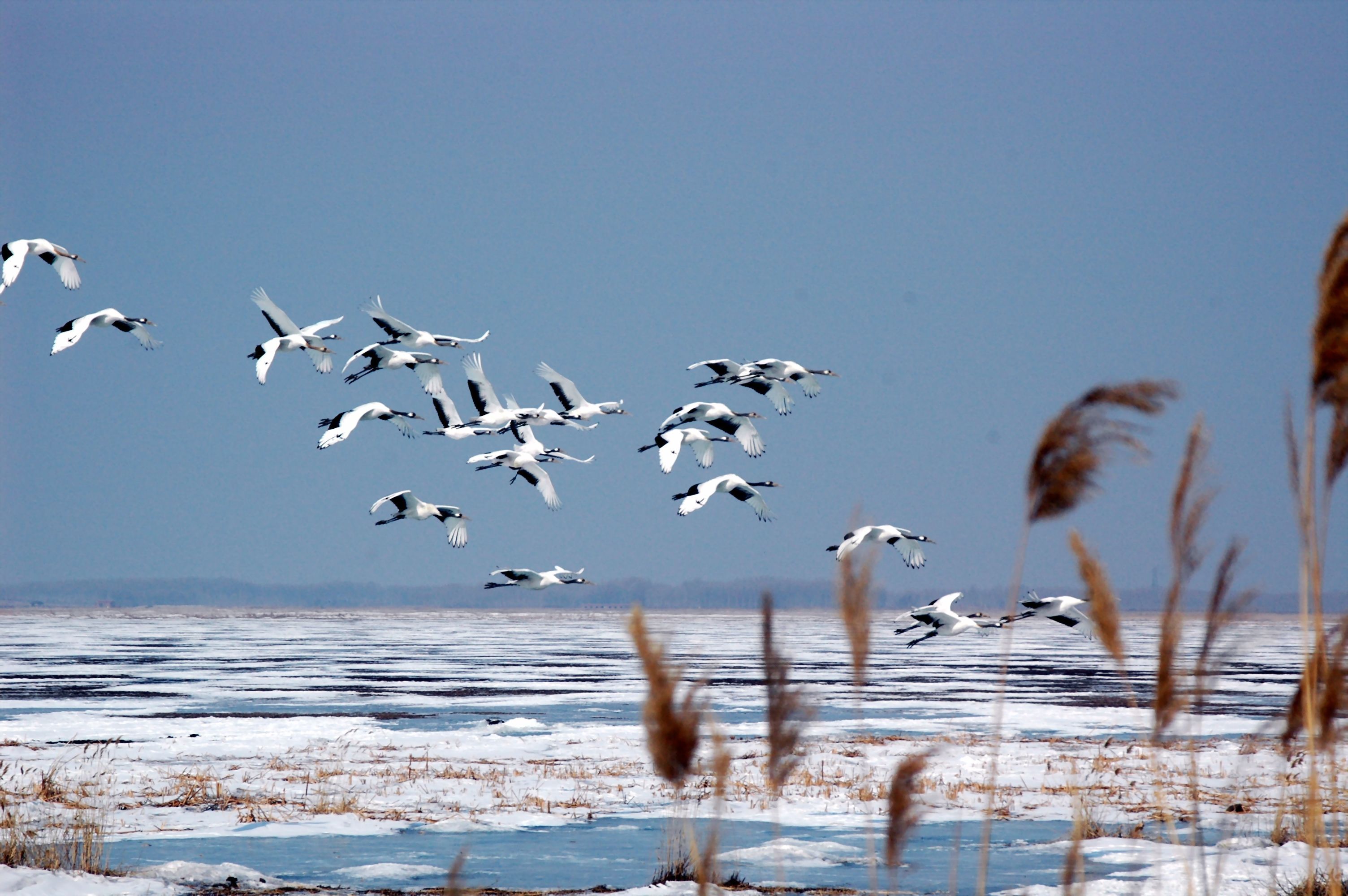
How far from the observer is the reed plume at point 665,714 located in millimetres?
2641

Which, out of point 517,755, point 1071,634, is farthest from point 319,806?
point 1071,634

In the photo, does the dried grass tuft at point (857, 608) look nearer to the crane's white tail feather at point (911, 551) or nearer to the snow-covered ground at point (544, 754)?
the snow-covered ground at point (544, 754)

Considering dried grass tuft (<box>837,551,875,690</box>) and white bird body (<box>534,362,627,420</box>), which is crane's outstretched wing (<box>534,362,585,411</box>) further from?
dried grass tuft (<box>837,551,875,690</box>)

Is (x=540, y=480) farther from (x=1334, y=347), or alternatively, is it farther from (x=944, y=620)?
(x=1334, y=347)

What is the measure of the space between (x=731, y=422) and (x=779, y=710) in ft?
49.7

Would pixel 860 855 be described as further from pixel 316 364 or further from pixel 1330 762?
pixel 316 364

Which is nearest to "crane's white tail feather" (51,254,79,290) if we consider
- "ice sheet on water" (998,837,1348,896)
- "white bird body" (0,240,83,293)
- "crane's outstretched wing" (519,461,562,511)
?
"white bird body" (0,240,83,293)

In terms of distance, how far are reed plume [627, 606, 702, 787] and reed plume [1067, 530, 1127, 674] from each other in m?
1.05

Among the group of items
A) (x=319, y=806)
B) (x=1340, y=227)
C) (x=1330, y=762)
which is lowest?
(x=319, y=806)

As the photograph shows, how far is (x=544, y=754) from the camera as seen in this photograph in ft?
50.2

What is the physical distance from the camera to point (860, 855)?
31.6 ft

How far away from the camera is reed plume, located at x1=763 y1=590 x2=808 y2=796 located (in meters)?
2.95

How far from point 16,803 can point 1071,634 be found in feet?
224

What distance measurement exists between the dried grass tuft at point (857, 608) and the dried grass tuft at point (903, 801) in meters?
0.24
